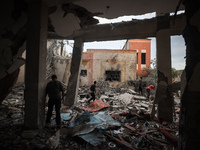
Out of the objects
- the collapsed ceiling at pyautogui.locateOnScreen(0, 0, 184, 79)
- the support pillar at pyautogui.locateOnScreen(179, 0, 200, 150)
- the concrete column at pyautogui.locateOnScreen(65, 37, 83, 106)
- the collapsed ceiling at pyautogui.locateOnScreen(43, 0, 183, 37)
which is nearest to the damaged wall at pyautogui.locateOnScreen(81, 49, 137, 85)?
the concrete column at pyautogui.locateOnScreen(65, 37, 83, 106)

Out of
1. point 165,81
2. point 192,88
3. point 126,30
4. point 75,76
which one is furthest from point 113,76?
point 192,88

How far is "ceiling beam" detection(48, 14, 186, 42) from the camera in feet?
15.0

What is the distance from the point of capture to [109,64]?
51.9ft

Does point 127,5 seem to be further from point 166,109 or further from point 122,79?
point 122,79

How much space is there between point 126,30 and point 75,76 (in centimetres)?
331

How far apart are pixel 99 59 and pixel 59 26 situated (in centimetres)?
1186

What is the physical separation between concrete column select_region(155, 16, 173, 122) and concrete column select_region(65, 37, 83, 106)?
364cm

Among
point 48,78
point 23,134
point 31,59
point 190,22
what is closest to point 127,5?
point 190,22

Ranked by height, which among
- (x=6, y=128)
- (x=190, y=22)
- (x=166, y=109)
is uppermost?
(x=190, y=22)

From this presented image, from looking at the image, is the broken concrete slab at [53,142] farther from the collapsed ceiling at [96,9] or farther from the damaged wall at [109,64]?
the damaged wall at [109,64]

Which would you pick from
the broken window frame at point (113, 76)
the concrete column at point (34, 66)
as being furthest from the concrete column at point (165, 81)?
the broken window frame at point (113, 76)

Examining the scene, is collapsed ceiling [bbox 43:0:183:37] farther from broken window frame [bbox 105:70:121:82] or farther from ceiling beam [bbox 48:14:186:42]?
broken window frame [bbox 105:70:121:82]

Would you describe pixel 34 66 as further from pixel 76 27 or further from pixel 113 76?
pixel 113 76

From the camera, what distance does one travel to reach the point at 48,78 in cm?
1280
